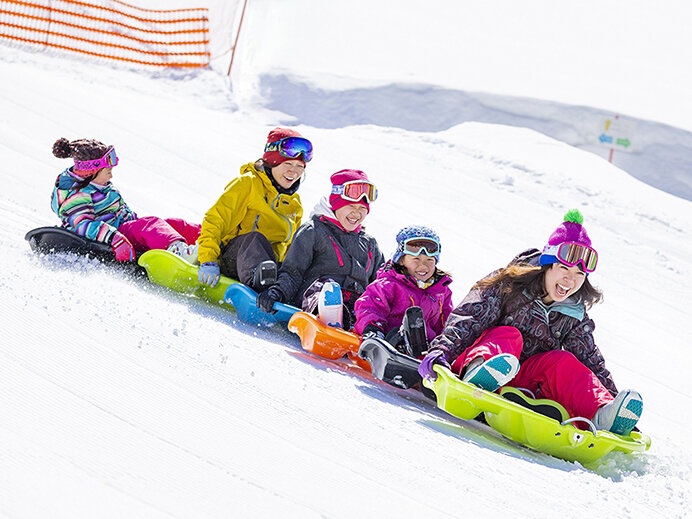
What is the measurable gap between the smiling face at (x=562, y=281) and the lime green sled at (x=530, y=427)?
568 mm

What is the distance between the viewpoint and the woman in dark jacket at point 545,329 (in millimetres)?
2885

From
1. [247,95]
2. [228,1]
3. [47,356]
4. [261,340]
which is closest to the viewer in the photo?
[47,356]

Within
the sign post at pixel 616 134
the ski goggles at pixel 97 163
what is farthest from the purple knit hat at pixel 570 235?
the sign post at pixel 616 134

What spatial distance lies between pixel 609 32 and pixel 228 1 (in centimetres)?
1389

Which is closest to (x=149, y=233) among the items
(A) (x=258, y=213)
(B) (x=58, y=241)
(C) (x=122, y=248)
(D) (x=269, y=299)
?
(C) (x=122, y=248)

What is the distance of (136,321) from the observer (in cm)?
288

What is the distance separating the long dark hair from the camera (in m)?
3.06

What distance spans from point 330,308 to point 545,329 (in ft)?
3.06

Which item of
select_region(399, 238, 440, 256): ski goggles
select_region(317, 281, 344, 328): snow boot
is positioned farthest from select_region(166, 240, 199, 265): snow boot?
select_region(399, 238, 440, 256): ski goggles

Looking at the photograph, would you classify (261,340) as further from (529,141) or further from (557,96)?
(557,96)

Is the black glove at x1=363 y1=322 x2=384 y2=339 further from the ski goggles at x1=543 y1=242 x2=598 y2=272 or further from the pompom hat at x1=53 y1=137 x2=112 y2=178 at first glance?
the pompom hat at x1=53 y1=137 x2=112 y2=178

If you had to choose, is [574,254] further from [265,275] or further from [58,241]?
[58,241]

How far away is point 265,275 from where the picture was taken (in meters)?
3.74

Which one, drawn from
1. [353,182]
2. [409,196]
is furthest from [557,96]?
[353,182]
